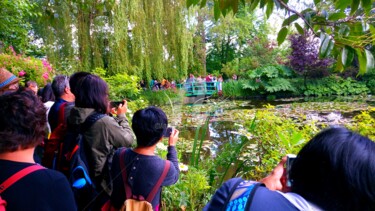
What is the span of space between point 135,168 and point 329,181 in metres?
0.98

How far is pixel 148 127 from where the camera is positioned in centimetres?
150

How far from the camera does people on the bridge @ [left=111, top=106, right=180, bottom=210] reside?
144 centimetres

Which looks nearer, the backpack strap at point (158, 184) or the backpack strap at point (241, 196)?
the backpack strap at point (241, 196)

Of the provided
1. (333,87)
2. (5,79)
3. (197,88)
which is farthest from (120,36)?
(333,87)

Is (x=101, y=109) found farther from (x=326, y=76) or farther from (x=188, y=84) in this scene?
(x=326, y=76)

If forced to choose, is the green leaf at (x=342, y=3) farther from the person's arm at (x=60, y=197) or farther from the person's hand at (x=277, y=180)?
the person's arm at (x=60, y=197)

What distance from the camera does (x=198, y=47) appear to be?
1852cm

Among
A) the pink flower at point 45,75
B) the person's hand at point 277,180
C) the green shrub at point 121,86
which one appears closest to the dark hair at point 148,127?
the person's hand at point 277,180

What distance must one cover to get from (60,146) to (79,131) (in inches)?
7.6

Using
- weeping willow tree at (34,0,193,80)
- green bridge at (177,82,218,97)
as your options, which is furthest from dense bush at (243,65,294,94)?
weeping willow tree at (34,0,193,80)

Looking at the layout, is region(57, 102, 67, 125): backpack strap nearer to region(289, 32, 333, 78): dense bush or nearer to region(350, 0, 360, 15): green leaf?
region(350, 0, 360, 15): green leaf

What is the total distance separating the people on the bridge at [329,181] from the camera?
68 centimetres

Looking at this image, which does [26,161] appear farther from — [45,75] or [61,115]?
[45,75]

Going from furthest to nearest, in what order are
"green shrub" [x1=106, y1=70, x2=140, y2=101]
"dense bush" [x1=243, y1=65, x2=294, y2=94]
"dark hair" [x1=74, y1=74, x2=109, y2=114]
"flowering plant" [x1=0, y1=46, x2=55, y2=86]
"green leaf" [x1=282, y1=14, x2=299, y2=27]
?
"dense bush" [x1=243, y1=65, x2=294, y2=94] < "flowering plant" [x1=0, y1=46, x2=55, y2=86] < "green shrub" [x1=106, y1=70, x2=140, y2=101] < "dark hair" [x1=74, y1=74, x2=109, y2=114] < "green leaf" [x1=282, y1=14, x2=299, y2=27]
